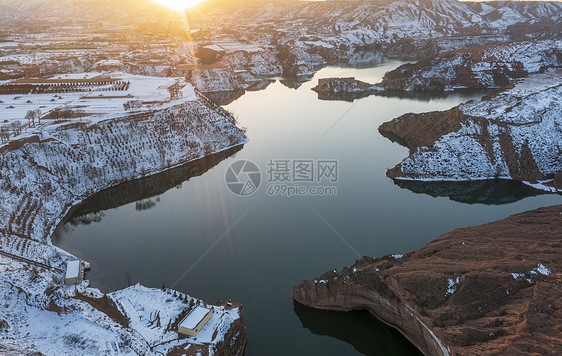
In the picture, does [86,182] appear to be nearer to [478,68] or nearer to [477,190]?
[477,190]

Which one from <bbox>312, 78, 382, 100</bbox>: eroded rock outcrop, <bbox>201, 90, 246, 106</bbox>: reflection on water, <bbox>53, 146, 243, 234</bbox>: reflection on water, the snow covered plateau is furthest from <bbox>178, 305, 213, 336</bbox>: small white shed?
<bbox>312, 78, 382, 100</bbox>: eroded rock outcrop

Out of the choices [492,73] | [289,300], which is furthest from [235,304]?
[492,73]

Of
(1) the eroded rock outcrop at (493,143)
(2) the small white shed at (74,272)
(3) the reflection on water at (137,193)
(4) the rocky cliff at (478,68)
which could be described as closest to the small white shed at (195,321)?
(2) the small white shed at (74,272)

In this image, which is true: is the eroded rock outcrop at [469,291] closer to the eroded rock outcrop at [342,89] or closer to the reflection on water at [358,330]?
the reflection on water at [358,330]

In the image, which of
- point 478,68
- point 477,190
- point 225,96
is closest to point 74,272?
point 477,190

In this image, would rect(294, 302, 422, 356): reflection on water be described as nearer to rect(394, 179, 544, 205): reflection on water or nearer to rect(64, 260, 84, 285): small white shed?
rect(64, 260, 84, 285): small white shed
